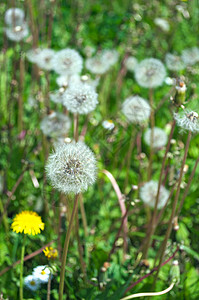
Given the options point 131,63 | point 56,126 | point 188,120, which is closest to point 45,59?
point 56,126

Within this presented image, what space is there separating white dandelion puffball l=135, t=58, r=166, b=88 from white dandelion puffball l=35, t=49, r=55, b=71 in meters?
0.42

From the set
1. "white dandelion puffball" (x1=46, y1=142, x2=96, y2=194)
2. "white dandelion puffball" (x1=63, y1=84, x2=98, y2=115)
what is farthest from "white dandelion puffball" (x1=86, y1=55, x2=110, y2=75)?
"white dandelion puffball" (x1=46, y1=142, x2=96, y2=194)

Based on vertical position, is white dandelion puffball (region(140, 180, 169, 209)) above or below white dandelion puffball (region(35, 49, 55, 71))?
below

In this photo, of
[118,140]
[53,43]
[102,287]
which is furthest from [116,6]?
[102,287]

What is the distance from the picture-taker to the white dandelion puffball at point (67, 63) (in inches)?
62.3

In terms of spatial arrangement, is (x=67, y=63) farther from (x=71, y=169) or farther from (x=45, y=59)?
(x=71, y=169)

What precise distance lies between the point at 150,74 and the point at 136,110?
21 centimetres

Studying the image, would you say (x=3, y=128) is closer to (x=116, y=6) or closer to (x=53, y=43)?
(x=53, y=43)

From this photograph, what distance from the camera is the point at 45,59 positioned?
→ 1778 millimetres

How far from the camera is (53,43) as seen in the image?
8.45ft

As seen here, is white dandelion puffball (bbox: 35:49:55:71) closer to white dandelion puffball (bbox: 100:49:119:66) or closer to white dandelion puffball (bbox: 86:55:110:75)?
white dandelion puffball (bbox: 86:55:110:75)

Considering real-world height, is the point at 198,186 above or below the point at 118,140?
below

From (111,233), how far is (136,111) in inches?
22.6

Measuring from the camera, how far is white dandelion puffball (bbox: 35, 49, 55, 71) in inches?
69.0
